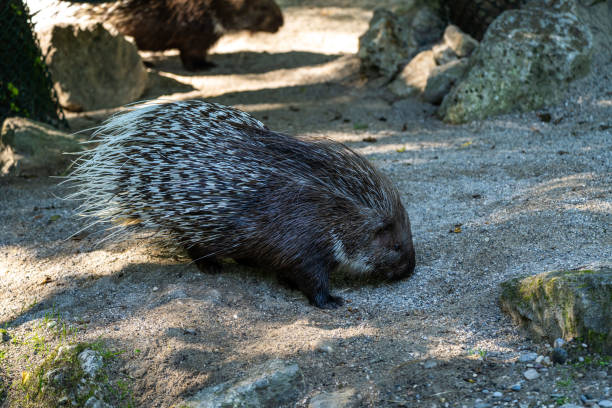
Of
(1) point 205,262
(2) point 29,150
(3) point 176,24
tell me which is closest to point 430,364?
(1) point 205,262

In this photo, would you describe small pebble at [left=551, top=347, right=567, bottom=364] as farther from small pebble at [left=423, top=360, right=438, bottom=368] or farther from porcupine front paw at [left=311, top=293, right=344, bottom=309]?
Answer: porcupine front paw at [left=311, top=293, right=344, bottom=309]

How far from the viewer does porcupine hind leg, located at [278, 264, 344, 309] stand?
11.4ft

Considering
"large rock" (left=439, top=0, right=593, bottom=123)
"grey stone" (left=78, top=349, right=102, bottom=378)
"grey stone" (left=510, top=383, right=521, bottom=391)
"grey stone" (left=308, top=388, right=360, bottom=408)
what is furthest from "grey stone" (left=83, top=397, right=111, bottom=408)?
"large rock" (left=439, top=0, right=593, bottom=123)

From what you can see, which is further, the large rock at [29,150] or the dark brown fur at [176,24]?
the dark brown fur at [176,24]

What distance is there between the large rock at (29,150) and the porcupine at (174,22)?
140 inches

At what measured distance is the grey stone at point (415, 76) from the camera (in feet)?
24.7

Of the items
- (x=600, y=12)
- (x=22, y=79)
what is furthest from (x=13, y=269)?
(x=600, y=12)

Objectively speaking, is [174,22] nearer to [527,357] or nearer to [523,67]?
[523,67]

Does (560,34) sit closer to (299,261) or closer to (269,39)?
(299,261)

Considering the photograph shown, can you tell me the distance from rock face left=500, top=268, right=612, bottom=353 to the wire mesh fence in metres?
5.01

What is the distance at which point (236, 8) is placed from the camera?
997 cm

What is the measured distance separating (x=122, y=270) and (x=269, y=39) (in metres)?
7.61

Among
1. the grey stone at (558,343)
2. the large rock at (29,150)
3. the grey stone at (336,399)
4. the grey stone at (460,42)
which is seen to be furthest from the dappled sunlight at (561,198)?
the large rock at (29,150)

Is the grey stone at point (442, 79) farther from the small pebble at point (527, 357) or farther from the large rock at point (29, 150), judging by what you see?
the small pebble at point (527, 357)
